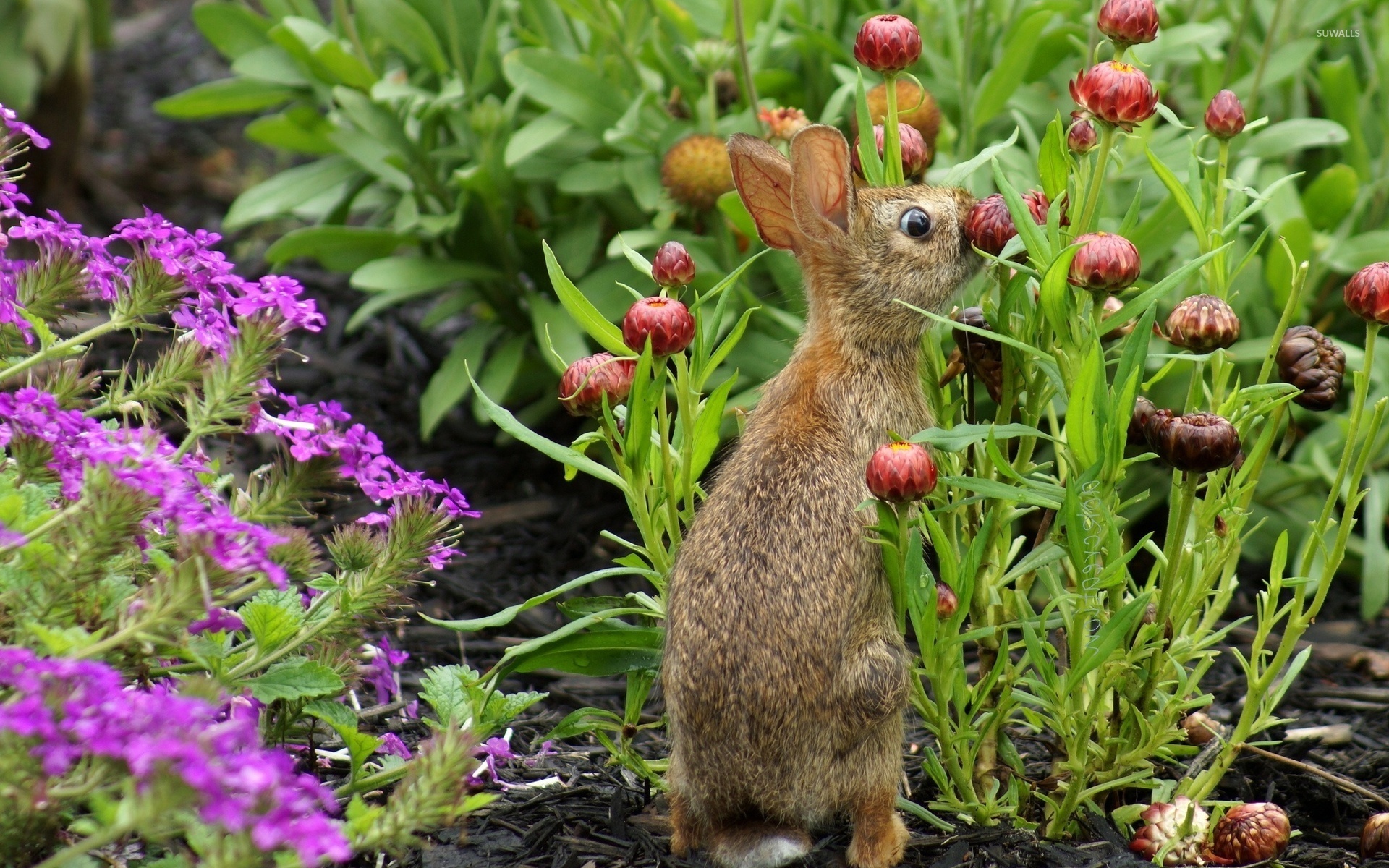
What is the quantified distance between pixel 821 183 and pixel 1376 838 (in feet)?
6.05

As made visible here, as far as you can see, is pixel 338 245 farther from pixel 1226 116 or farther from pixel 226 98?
pixel 1226 116

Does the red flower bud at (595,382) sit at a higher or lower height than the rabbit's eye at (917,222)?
lower

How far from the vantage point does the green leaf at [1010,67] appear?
165 inches

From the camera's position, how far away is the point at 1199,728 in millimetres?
3219

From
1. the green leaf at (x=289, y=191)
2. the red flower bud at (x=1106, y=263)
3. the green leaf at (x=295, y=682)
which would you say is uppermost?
the red flower bud at (x=1106, y=263)

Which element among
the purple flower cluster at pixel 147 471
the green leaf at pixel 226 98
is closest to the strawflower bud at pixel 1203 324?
the purple flower cluster at pixel 147 471

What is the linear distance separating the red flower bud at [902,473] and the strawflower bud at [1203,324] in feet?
1.82

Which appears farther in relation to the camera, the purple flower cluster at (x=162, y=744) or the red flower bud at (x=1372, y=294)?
the red flower bud at (x=1372, y=294)

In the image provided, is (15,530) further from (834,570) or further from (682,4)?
(682,4)

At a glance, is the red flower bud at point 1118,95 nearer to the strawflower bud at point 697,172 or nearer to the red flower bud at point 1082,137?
the red flower bud at point 1082,137

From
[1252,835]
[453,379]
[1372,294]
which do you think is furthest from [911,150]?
[453,379]

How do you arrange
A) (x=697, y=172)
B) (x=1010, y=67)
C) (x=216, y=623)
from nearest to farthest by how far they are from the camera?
1. (x=216, y=623)
2. (x=1010, y=67)
3. (x=697, y=172)

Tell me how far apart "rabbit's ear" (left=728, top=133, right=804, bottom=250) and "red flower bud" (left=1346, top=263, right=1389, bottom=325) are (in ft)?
3.69

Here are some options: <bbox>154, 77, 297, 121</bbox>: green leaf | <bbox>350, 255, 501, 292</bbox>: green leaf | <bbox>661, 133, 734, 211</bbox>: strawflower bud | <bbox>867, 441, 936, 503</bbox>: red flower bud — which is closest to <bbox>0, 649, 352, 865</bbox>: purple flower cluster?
<bbox>867, 441, 936, 503</bbox>: red flower bud
